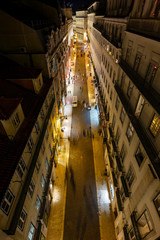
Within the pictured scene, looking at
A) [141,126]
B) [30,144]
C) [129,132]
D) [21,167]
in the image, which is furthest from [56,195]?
[141,126]

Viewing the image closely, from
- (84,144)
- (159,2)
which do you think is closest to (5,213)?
(159,2)

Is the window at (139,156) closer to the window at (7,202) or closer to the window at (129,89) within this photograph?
the window at (129,89)

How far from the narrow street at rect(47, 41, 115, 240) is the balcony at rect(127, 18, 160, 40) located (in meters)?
25.2

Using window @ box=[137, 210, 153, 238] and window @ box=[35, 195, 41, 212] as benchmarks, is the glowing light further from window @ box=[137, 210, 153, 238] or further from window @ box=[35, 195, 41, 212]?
window @ box=[137, 210, 153, 238]

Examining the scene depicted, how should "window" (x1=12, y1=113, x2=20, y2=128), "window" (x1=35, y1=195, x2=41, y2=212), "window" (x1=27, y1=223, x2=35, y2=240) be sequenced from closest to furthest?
"window" (x1=12, y1=113, x2=20, y2=128) < "window" (x1=27, y1=223, x2=35, y2=240) < "window" (x1=35, y1=195, x2=41, y2=212)

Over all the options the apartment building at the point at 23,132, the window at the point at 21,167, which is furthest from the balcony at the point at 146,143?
the window at the point at 21,167

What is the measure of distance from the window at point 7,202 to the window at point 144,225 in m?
12.0

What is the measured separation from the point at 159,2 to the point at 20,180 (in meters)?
21.4

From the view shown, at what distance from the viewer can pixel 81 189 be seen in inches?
1013

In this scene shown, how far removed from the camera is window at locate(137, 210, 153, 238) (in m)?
11.2

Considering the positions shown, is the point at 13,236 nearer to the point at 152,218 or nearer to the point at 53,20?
the point at 152,218

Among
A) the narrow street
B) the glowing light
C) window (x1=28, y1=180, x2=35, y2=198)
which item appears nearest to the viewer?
window (x1=28, y1=180, x2=35, y2=198)

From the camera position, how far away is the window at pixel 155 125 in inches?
419

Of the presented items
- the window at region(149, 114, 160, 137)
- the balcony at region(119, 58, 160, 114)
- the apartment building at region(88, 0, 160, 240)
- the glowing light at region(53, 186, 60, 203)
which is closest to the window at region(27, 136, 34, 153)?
the apartment building at region(88, 0, 160, 240)
